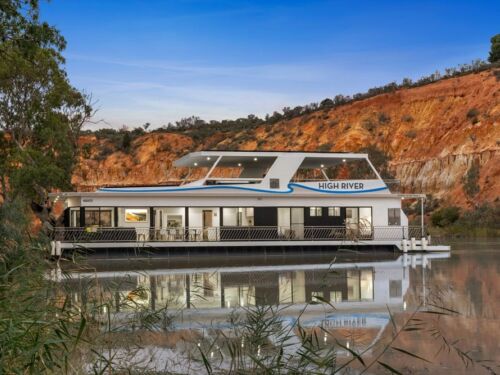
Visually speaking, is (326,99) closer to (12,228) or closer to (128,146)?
(128,146)

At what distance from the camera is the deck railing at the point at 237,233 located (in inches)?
1158

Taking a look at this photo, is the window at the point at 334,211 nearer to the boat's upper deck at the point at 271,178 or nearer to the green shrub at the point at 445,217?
the boat's upper deck at the point at 271,178

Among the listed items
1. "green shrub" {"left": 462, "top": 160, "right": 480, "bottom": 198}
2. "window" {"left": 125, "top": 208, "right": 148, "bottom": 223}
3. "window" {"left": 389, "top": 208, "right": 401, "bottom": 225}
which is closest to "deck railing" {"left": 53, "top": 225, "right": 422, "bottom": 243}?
"window" {"left": 389, "top": 208, "right": 401, "bottom": 225}

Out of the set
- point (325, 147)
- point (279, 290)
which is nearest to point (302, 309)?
point (279, 290)

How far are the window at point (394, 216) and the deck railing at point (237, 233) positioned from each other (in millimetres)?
451

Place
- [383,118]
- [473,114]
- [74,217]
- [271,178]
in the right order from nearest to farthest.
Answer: [271,178], [74,217], [473,114], [383,118]

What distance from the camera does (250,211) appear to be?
31891 millimetres

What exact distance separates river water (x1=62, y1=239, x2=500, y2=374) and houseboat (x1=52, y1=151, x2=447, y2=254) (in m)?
1.19

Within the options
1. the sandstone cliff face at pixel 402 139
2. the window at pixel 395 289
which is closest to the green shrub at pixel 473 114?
the sandstone cliff face at pixel 402 139

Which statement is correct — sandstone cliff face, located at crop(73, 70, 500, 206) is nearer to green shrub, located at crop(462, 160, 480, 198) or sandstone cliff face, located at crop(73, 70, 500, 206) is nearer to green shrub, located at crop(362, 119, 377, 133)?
green shrub, located at crop(362, 119, 377, 133)

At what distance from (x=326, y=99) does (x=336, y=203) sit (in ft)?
158

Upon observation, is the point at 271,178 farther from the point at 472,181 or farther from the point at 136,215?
the point at 472,181

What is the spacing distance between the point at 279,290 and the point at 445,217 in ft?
111

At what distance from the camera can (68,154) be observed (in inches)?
1358
